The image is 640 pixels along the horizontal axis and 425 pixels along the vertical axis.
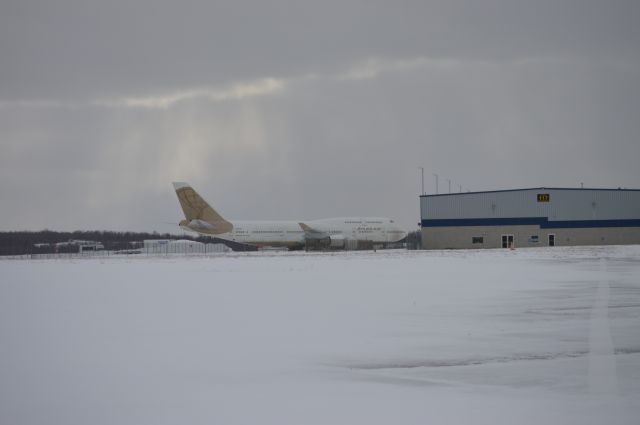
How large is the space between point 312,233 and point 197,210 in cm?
1169

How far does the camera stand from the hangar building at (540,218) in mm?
66062

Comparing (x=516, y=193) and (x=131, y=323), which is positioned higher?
(x=516, y=193)

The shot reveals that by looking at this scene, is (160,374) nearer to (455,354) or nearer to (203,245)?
(455,354)

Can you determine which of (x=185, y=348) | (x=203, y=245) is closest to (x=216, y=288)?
(x=185, y=348)

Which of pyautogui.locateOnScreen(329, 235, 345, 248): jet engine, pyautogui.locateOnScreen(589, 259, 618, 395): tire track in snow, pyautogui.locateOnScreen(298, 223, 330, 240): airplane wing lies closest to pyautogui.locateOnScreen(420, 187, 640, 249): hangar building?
pyautogui.locateOnScreen(329, 235, 345, 248): jet engine

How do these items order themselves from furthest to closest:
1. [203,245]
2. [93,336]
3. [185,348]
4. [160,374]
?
[203,245]
[93,336]
[185,348]
[160,374]

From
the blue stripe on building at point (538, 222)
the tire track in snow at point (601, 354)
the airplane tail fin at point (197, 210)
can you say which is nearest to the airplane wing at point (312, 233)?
the airplane tail fin at point (197, 210)

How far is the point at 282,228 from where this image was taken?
7219 cm

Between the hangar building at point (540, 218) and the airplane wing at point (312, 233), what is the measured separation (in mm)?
11780

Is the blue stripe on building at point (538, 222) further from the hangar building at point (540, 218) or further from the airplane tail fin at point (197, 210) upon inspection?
the airplane tail fin at point (197, 210)

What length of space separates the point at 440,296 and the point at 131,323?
965 cm

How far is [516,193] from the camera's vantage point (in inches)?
2628

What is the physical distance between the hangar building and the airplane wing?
11780mm

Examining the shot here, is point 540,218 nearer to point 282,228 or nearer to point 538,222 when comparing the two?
point 538,222
